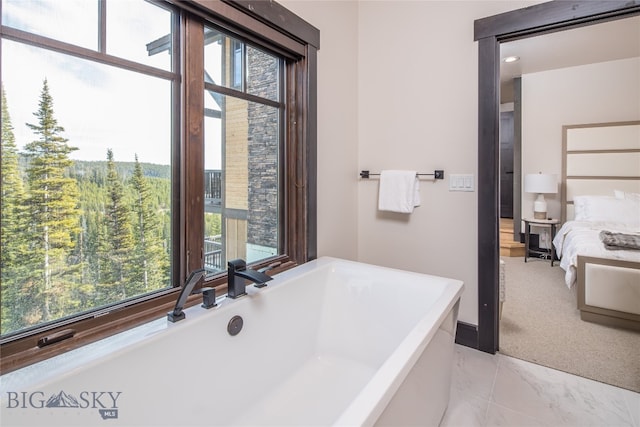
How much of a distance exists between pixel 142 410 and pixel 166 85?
4.10 ft

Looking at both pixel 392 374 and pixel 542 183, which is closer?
pixel 392 374

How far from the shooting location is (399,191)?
2.34 m

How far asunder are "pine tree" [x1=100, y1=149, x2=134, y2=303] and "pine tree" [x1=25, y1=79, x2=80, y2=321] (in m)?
0.11

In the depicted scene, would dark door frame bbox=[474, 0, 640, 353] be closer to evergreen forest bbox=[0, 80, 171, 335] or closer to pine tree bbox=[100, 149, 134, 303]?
evergreen forest bbox=[0, 80, 171, 335]

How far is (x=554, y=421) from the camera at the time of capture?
1530 mm

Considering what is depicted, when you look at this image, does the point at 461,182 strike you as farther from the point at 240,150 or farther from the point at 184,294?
the point at 184,294

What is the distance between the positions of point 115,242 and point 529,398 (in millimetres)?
2141

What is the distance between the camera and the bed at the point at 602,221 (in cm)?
239

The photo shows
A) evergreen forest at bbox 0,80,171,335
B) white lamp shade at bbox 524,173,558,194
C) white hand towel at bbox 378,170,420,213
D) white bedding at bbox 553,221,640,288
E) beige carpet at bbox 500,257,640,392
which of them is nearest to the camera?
evergreen forest at bbox 0,80,171,335

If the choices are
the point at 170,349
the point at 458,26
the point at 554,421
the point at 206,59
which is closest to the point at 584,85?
the point at 458,26

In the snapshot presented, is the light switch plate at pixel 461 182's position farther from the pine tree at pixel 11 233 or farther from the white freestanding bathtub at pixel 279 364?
the pine tree at pixel 11 233

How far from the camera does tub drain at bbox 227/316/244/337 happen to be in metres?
1.34

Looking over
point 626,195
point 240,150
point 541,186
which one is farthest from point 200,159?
point 626,195

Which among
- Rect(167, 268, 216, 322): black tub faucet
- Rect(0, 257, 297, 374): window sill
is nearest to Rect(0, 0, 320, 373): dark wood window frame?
Rect(0, 257, 297, 374): window sill
